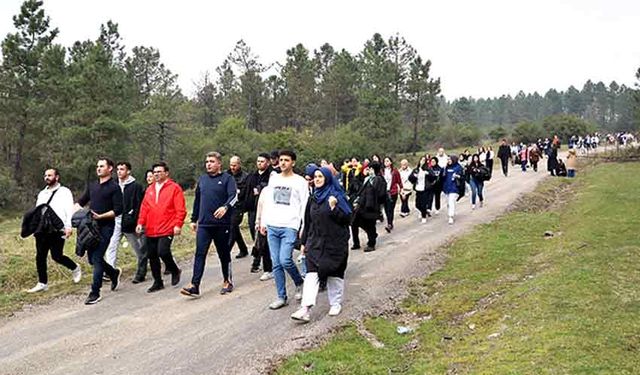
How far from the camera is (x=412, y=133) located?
63375 millimetres

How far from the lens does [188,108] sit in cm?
5547

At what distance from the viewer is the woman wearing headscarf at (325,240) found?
728cm

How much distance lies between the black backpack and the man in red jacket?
129 cm

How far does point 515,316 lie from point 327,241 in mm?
2559

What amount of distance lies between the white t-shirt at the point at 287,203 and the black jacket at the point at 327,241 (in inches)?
12.6

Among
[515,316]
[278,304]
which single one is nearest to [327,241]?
[278,304]

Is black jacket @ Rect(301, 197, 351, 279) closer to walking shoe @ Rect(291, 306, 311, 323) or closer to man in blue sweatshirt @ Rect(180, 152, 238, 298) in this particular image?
walking shoe @ Rect(291, 306, 311, 323)

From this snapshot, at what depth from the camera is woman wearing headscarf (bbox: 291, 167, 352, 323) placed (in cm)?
728

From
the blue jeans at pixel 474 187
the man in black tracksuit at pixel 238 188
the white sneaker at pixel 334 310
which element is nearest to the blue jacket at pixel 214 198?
the man in black tracksuit at pixel 238 188

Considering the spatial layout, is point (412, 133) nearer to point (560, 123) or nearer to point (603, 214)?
point (560, 123)

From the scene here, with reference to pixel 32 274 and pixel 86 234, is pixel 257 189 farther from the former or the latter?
pixel 32 274

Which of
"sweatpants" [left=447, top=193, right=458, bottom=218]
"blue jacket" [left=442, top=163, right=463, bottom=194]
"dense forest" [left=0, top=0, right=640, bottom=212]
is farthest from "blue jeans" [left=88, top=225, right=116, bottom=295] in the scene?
"dense forest" [left=0, top=0, right=640, bottom=212]

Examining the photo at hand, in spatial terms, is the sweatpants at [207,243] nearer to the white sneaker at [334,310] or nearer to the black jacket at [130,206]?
the black jacket at [130,206]

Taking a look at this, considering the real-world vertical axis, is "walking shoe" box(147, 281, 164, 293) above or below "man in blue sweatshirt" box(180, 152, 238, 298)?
below
